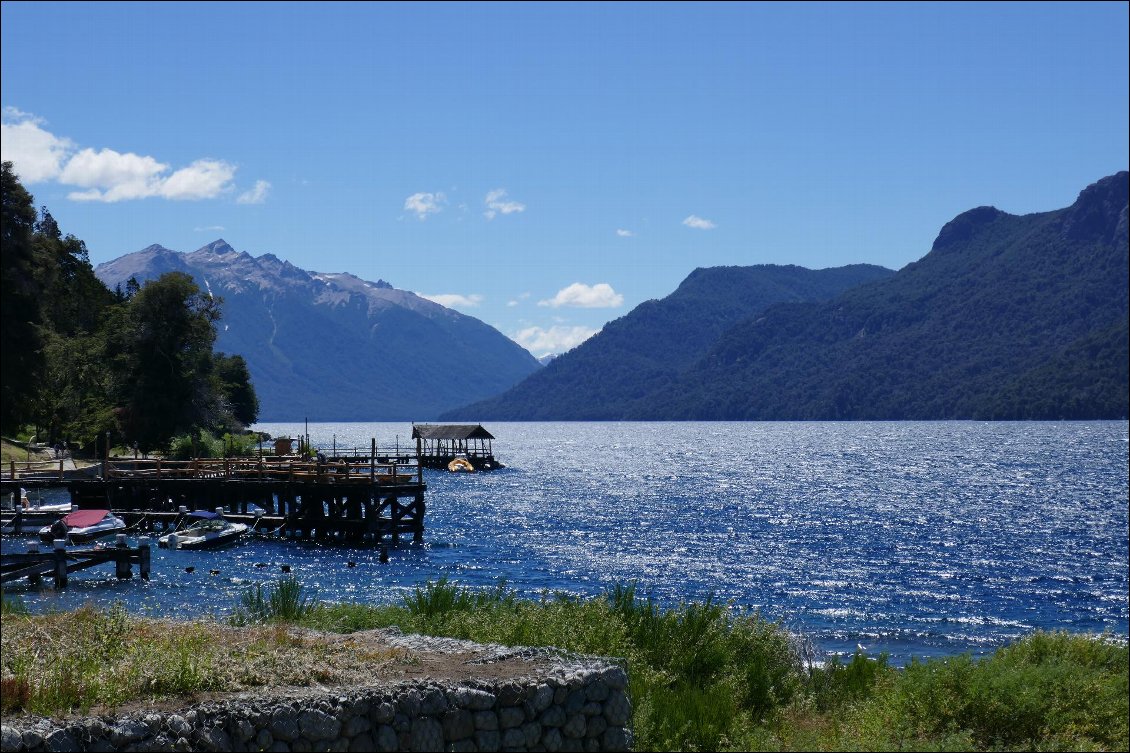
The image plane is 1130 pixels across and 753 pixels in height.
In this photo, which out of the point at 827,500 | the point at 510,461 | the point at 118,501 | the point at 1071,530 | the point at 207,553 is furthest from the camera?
the point at 510,461

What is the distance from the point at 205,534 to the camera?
141ft

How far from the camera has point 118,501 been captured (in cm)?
5088

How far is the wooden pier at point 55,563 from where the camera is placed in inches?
1003

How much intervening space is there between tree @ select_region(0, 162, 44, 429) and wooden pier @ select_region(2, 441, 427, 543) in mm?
10238

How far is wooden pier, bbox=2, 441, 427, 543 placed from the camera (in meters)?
47.4

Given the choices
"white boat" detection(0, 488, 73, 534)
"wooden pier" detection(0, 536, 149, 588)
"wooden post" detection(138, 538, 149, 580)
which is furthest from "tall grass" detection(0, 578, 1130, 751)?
"white boat" detection(0, 488, 73, 534)

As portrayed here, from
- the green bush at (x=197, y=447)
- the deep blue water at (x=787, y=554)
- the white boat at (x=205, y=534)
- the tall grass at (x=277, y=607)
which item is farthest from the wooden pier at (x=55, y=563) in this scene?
the green bush at (x=197, y=447)

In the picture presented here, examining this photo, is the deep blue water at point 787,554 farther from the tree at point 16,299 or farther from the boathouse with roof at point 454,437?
the tree at point 16,299

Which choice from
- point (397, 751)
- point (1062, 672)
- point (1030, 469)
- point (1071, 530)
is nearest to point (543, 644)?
point (397, 751)

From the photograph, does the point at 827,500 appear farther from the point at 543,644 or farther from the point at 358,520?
the point at 543,644

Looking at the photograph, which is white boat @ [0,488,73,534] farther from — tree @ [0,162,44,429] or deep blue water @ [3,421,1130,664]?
tree @ [0,162,44,429]

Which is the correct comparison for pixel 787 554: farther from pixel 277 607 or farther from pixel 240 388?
pixel 240 388

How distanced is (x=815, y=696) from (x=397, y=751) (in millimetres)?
6560

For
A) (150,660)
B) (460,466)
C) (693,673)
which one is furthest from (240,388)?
(150,660)
